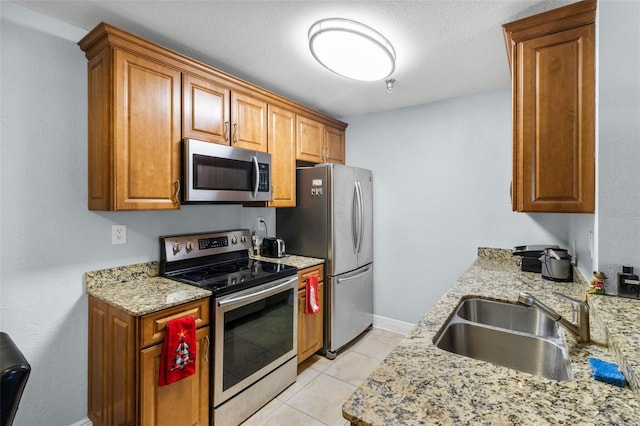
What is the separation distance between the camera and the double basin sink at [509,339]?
3.89 ft

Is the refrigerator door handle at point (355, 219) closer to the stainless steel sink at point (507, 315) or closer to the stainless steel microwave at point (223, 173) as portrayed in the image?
the stainless steel microwave at point (223, 173)

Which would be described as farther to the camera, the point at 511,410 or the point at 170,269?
the point at 170,269

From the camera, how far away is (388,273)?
11.0 ft

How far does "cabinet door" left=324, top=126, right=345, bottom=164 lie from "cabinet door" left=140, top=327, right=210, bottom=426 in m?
2.18

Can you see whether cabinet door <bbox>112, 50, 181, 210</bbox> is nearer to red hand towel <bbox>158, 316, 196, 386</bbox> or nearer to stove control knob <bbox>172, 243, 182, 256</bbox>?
stove control knob <bbox>172, 243, 182, 256</bbox>

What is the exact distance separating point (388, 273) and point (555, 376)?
7.20 feet

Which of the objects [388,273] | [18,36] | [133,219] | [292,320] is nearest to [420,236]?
[388,273]

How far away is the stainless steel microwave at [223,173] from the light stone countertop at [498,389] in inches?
60.3

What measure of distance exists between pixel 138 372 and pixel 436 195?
2.76 metres

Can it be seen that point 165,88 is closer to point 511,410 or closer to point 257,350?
point 257,350

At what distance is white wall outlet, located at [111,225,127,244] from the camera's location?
1953 mm

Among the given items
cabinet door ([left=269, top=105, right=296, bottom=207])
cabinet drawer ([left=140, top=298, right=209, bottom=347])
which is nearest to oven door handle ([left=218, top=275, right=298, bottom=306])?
cabinet drawer ([left=140, top=298, right=209, bottom=347])

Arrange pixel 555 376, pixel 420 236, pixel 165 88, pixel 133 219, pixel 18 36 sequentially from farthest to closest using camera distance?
1. pixel 420 236
2. pixel 133 219
3. pixel 165 88
4. pixel 18 36
5. pixel 555 376

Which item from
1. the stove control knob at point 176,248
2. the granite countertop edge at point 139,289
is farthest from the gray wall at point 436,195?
the granite countertop edge at point 139,289
